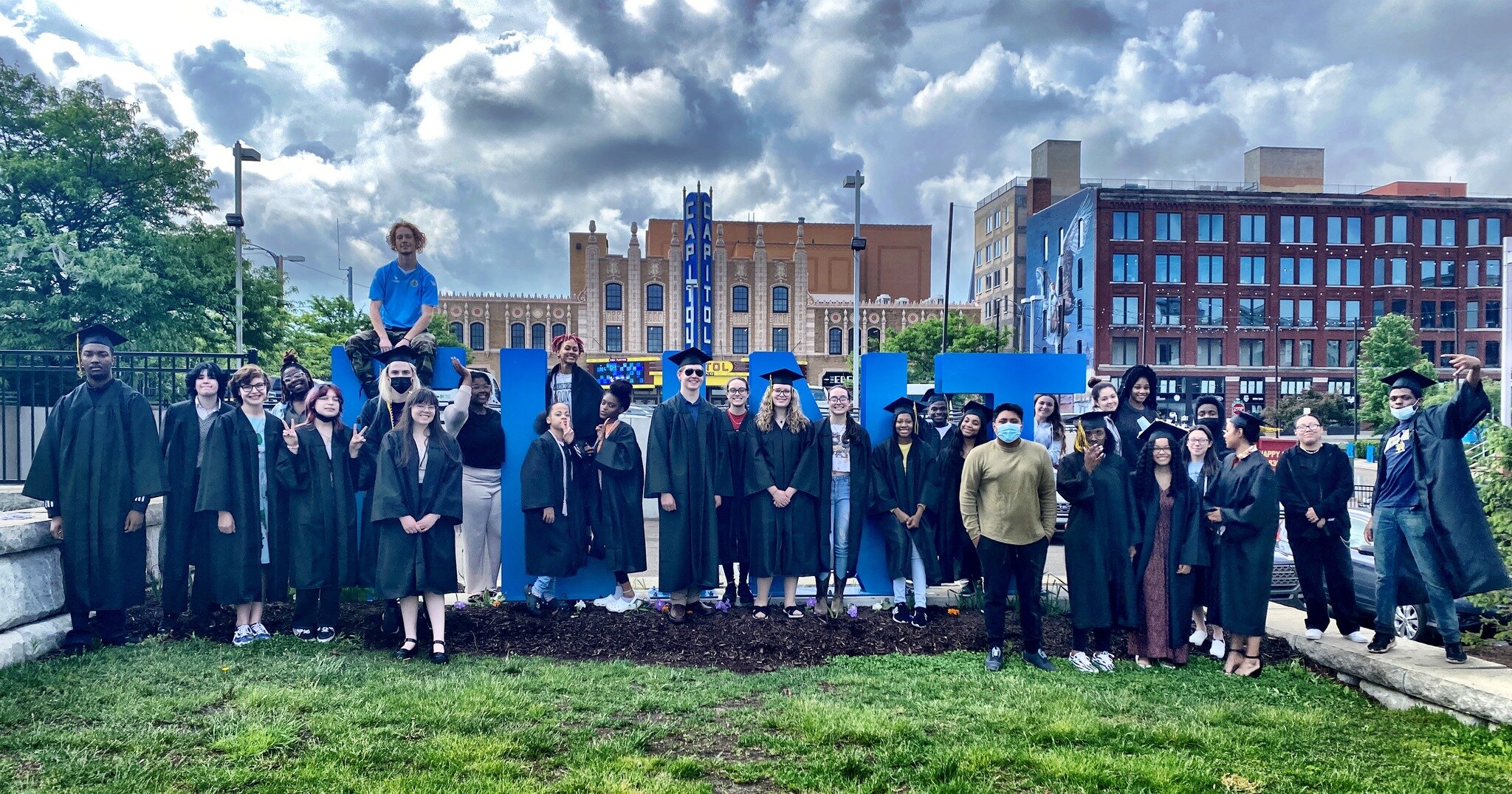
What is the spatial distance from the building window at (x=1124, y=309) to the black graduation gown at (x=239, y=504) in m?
55.4

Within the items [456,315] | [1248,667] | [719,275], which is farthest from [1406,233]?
[1248,667]

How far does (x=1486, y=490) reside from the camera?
642 centimetres

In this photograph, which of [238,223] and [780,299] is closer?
[238,223]

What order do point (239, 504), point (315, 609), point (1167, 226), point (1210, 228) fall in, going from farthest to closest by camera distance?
point (1210, 228) → point (1167, 226) → point (315, 609) → point (239, 504)

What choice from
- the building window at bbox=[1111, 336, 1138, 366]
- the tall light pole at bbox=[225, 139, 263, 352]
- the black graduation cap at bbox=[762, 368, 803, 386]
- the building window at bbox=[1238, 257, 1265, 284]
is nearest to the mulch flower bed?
the black graduation cap at bbox=[762, 368, 803, 386]

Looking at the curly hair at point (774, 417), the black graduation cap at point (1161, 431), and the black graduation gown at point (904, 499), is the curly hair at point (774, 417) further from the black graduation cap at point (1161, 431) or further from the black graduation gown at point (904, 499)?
the black graduation cap at point (1161, 431)

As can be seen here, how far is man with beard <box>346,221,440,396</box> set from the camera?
311 inches

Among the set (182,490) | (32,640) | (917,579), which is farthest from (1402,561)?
(32,640)

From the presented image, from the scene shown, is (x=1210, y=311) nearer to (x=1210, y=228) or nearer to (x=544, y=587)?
(x=1210, y=228)

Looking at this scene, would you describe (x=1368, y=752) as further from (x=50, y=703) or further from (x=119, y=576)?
(x=119, y=576)

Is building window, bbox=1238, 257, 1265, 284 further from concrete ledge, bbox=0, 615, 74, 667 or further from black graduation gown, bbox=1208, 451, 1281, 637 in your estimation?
concrete ledge, bbox=0, 615, 74, 667

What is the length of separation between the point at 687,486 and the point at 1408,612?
604 cm

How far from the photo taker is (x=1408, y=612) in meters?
7.37

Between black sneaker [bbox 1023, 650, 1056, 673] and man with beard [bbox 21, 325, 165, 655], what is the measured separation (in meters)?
6.32
